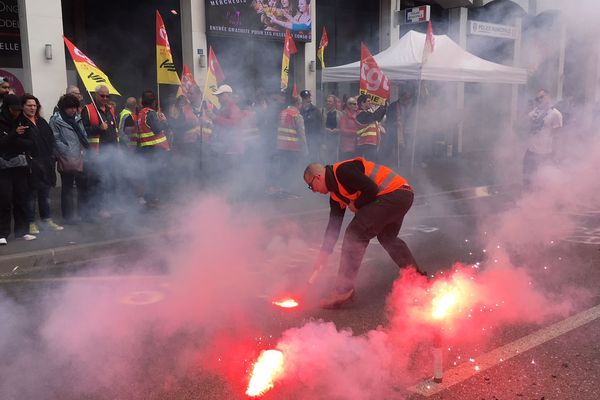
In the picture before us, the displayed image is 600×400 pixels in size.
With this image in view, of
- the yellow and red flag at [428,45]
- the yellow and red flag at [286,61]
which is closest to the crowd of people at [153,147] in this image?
the yellow and red flag at [286,61]

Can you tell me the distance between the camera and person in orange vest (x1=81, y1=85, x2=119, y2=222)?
623 centimetres

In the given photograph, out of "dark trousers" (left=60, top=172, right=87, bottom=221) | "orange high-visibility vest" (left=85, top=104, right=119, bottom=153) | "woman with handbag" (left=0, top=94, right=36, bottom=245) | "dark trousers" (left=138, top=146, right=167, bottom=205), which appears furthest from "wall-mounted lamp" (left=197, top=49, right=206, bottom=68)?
"woman with handbag" (left=0, top=94, right=36, bottom=245)

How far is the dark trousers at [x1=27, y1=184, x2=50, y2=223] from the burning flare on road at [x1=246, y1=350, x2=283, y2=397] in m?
3.66

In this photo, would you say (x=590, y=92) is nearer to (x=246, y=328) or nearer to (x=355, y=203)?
(x=355, y=203)

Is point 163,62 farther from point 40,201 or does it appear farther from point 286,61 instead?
point 40,201

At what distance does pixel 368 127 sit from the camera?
28.1 feet

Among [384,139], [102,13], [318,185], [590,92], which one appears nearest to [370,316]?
[318,185]

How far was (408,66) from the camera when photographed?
30.3ft

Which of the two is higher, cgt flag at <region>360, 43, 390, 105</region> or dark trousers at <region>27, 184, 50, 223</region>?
cgt flag at <region>360, 43, 390, 105</region>

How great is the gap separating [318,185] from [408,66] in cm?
614

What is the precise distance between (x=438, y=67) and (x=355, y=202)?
19.8 ft

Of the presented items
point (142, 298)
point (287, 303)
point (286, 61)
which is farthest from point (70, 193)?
point (286, 61)

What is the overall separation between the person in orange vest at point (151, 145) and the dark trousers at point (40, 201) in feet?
3.89

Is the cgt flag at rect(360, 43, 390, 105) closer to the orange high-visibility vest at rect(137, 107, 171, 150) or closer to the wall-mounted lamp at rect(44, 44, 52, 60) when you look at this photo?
the orange high-visibility vest at rect(137, 107, 171, 150)
